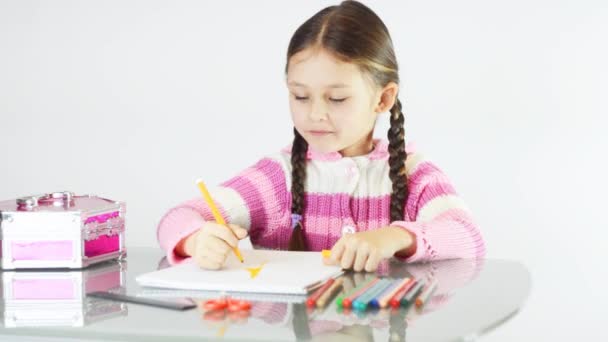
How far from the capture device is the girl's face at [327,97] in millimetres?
1813

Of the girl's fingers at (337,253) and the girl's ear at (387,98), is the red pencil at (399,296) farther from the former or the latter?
the girl's ear at (387,98)

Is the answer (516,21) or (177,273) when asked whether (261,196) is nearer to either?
(177,273)

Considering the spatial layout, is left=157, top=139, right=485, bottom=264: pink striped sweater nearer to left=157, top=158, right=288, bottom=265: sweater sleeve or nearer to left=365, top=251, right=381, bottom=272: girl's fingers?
left=157, top=158, right=288, bottom=265: sweater sleeve

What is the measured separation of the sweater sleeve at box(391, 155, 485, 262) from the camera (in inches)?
66.7

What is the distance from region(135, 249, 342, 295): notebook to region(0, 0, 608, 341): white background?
1484mm

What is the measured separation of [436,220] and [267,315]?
1.89 feet

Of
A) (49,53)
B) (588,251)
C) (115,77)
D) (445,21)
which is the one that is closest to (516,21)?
(445,21)

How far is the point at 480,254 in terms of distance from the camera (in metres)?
1.79

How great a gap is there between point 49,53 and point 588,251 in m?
1.81

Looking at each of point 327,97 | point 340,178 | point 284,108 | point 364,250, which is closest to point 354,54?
point 327,97

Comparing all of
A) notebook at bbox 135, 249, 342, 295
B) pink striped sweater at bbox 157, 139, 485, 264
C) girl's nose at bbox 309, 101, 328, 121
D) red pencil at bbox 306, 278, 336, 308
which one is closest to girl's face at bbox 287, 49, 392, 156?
girl's nose at bbox 309, 101, 328, 121

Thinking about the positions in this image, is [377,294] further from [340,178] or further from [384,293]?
[340,178]

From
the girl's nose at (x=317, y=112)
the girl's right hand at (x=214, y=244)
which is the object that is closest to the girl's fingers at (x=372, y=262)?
the girl's right hand at (x=214, y=244)

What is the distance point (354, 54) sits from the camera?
1.85 meters
